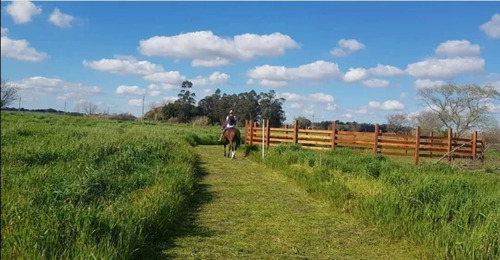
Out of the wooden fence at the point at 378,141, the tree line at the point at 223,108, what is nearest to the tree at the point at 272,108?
→ the tree line at the point at 223,108

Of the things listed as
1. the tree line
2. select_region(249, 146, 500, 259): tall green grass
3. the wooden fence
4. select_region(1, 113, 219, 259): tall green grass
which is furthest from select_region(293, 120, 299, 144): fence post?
the tree line

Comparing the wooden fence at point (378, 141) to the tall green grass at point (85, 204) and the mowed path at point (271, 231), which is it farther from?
the tall green grass at point (85, 204)

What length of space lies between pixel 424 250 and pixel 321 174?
4997 millimetres

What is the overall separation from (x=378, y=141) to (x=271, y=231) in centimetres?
1600

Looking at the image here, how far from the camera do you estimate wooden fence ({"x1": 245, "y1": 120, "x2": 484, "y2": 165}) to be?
21.0 metres

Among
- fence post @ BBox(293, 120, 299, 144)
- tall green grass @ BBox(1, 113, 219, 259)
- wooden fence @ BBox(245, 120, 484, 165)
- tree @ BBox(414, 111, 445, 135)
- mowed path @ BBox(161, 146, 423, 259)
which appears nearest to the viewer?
tall green grass @ BBox(1, 113, 219, 259)

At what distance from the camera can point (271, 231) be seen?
20.8ft

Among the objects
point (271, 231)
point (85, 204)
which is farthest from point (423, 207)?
point (85, 204)

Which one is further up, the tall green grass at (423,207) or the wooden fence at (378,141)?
the wooden fence at (378,141)

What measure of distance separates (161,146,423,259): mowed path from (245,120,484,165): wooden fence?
1266 cm

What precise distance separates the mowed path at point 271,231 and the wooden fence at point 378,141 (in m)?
12.7

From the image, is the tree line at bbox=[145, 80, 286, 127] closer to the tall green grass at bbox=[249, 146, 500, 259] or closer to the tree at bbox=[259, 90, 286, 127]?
the tree at bbox=[259, 90, 286, 127]

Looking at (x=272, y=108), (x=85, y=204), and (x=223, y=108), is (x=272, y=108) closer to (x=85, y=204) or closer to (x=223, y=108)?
(x=223, y=108)

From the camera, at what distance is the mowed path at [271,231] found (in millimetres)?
5402
